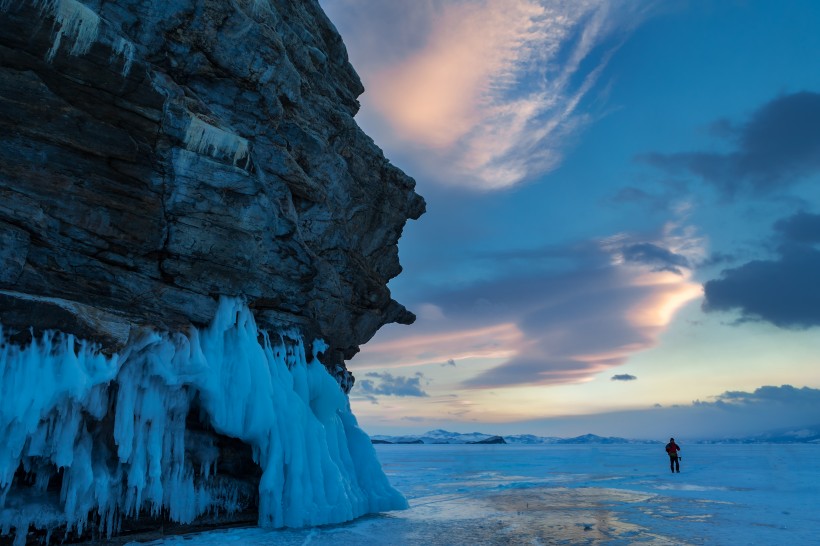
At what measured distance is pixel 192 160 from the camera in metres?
17.3

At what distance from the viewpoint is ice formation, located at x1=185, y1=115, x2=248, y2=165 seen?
682 inches

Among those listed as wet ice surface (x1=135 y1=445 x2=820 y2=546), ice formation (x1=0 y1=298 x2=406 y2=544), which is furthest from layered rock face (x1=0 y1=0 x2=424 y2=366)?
wet ice surface (x1=135 y1=445 x2=820 y2=546)

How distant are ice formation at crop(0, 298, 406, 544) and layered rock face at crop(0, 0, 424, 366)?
0.93 metres

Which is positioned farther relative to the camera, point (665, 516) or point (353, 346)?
point (353, 346)

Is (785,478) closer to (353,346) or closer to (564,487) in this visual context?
(564,487)

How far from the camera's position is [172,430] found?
16.3 meters

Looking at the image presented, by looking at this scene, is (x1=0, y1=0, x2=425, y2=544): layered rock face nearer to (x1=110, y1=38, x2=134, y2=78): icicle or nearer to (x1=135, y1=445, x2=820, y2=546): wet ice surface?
(x1=110, y1=38, x2=134, y2=78): icicle

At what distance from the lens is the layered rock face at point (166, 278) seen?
1334cm

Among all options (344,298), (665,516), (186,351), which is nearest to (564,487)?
(665,516)

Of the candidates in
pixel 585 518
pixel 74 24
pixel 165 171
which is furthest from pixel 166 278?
pixel 585 518

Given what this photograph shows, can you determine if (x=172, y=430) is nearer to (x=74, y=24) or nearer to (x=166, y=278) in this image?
(x=166, y=278)

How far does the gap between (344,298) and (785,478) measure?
30.7 metres

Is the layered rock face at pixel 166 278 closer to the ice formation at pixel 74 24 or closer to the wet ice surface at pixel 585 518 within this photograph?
the ice formation at pixel 74 24

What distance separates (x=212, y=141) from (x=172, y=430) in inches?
368
